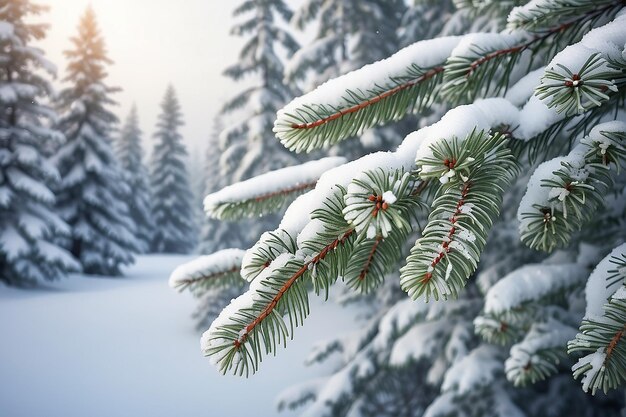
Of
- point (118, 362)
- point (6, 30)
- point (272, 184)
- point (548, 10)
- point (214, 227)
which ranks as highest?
point (6, 30)

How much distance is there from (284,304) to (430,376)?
18.2 feet

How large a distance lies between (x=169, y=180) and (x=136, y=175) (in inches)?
90.1

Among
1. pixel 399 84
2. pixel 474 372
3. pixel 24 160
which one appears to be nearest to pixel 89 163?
pixel 24 160

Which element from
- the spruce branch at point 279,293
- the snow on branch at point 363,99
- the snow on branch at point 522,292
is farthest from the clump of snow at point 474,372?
the spruce branch at point 279,293

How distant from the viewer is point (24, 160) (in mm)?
14125

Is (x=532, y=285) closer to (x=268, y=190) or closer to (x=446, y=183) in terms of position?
(x=268, y=190)


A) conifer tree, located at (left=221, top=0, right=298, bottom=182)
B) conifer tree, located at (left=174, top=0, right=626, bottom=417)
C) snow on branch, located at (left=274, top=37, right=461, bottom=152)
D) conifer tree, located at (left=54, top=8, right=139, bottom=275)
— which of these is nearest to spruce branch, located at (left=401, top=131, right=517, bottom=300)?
conifer tree, located at (left=174, top=0, right=626, bottom=417)

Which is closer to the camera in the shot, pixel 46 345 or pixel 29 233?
pixel 46 345

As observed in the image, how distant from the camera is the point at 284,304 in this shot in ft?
2.97

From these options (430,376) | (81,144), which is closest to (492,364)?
(430,376)

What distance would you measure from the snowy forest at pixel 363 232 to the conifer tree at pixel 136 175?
28.2ft

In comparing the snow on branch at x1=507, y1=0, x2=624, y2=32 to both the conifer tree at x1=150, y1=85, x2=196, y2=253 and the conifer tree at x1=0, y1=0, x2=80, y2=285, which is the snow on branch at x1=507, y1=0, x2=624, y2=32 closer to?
the conifer tree at x1=0, y1=0, x2=80, y2=285

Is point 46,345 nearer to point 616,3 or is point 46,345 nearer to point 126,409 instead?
point 126,409

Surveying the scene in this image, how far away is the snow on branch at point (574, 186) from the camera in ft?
3.01
